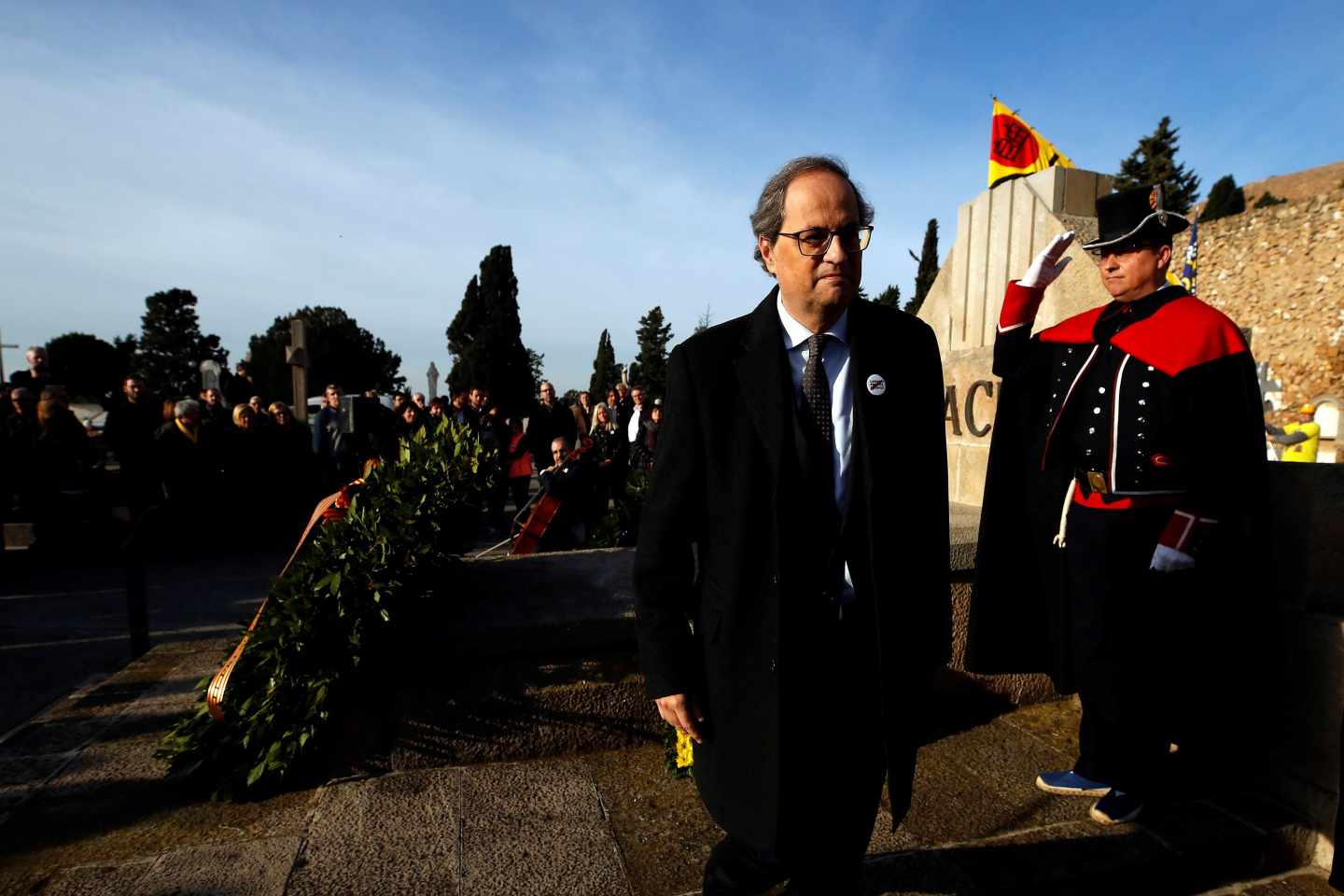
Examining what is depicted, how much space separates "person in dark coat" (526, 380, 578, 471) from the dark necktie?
8.22m

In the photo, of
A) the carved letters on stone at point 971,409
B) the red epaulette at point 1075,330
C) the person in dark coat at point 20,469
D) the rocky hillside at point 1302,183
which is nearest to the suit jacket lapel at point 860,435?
the red epaulette at point 1075,330

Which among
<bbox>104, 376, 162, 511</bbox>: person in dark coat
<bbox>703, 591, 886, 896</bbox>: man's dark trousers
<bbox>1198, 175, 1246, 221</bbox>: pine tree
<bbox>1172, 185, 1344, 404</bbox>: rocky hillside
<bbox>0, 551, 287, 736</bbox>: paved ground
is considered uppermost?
<bbox>1198, 175, 1246, 221</bbox>: pine tree

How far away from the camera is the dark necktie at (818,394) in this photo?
168 cm

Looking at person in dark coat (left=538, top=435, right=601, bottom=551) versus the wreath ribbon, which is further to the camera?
person in dark coat (left=538, top=435, right=601, bottom=551)

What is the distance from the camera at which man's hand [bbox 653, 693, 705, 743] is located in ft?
5.55

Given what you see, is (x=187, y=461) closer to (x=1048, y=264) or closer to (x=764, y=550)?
(x=764, y=550)

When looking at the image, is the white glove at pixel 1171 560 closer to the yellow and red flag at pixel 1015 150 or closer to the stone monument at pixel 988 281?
the stone monument at pixel 988 281

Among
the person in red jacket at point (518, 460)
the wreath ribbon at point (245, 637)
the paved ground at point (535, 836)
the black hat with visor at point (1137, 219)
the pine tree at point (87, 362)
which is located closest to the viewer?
the paved ground at point (535, 836)

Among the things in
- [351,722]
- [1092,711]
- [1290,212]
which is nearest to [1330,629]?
[1092,711]

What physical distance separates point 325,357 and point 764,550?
6683 cm

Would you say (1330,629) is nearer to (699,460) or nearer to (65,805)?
(699,460)

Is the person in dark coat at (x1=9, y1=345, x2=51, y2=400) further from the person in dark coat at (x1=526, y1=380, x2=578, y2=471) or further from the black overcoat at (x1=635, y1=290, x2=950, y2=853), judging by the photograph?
the black overcoat at (x1=635, y1=290, x2=950, y2=853)

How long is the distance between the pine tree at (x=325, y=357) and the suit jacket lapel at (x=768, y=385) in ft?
186

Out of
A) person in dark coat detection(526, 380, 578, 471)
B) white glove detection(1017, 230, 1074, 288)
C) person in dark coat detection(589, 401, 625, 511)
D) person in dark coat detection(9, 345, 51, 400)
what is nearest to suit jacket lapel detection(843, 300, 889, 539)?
white glove detection(1017, 230, 1074, 288)
